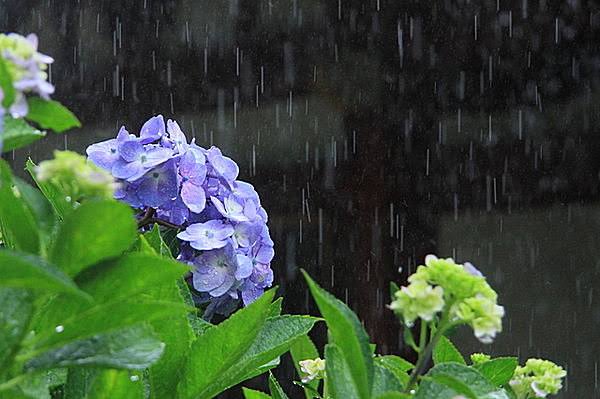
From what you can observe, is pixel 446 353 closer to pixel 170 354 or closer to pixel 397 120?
pixel 170 354

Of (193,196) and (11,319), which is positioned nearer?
(11,319)

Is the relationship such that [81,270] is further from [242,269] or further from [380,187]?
[380,187]

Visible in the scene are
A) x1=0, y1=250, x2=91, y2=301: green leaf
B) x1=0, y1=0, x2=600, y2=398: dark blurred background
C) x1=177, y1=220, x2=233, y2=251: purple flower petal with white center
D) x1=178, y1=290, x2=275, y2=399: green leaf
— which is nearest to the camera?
x1=0, y1=250, x2=91, y2=301: green leaf

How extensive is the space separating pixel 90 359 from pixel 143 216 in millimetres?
227

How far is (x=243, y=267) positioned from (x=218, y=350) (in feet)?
0.42

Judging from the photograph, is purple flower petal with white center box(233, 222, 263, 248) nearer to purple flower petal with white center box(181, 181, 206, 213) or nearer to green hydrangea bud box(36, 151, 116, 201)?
purple flower petal with white center box(181, 181, 206, 213)

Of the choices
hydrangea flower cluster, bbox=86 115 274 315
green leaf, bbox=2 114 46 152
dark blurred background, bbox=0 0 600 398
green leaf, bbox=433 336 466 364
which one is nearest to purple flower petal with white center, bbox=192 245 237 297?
hydrangea flower cluster, bbox=86 115 274 315

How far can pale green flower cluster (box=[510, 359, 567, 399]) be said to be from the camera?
1.20ft

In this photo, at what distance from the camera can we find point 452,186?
337 cm

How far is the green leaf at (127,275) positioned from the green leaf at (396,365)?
114 millimetres

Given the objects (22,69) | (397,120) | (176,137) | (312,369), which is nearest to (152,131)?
(176,137)

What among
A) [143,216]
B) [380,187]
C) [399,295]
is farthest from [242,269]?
[380,187]

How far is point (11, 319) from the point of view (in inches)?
10.9

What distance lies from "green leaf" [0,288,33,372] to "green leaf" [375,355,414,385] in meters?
0.14
